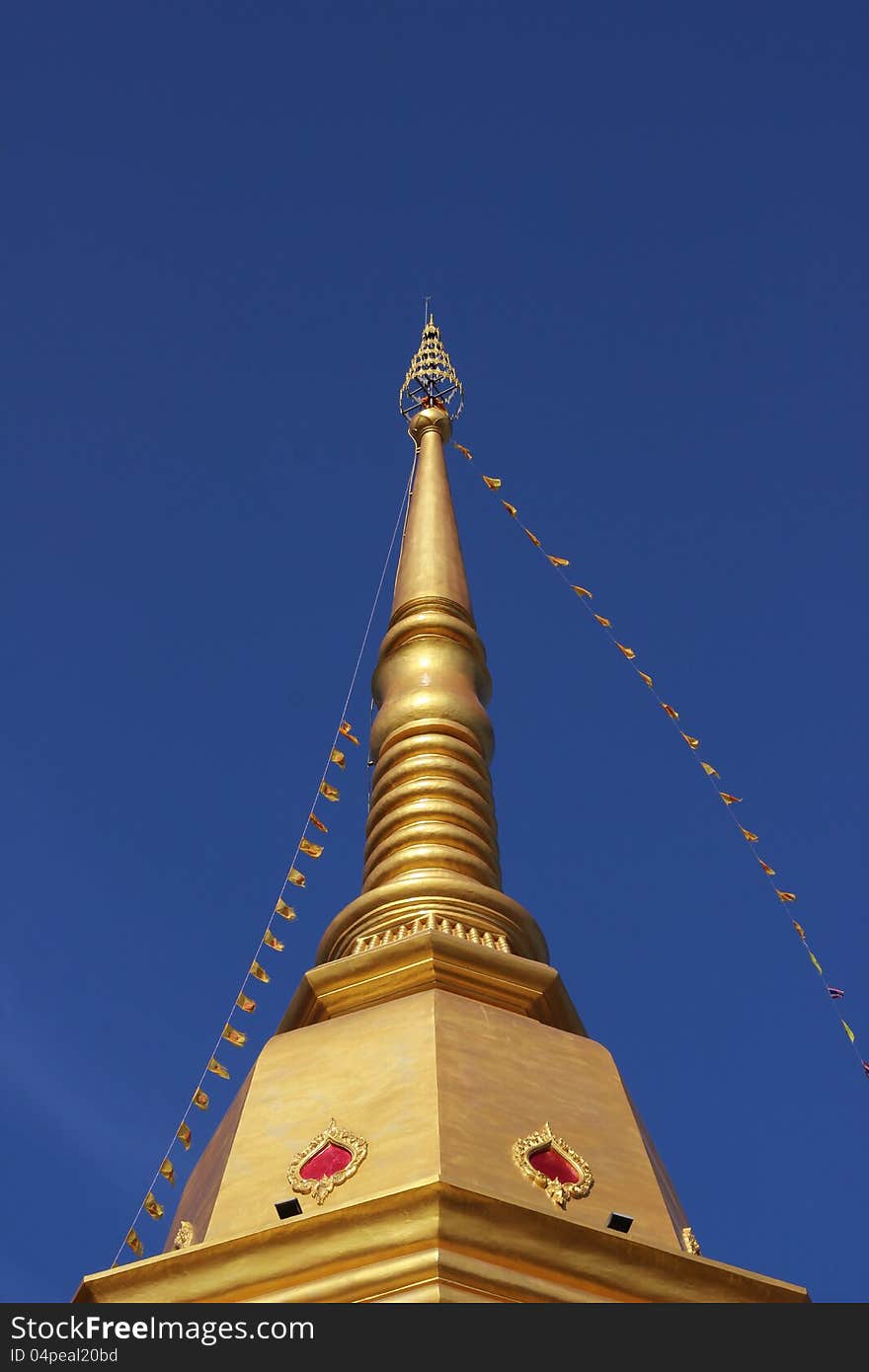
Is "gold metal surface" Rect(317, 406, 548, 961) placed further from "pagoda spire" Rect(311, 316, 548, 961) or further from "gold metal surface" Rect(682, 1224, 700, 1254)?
"gold metal surface" Rect(682, 1224, 700, 1254)

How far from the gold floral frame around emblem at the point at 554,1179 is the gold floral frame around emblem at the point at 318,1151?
2.18ft

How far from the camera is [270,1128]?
31.9 feet

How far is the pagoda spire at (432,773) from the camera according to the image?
11398 millimetres

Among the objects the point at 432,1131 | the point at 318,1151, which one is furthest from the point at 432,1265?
the point at 318,1151

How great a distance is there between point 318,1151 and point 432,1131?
53 cm

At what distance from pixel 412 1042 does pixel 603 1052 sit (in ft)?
3.66

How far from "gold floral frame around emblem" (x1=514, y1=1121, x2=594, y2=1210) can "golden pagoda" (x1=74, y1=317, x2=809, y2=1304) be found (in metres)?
0.01

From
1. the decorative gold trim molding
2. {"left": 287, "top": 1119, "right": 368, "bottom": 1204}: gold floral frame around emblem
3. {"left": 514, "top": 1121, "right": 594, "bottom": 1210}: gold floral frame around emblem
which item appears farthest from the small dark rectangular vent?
the decorative gold trim molding

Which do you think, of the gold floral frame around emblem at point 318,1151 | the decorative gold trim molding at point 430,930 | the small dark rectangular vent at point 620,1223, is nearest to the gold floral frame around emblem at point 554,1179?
the small dark rectangular vent at point 620,1223

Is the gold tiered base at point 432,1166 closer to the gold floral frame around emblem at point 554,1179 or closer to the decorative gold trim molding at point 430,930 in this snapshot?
the gold floral frame around emblem at point 554,1179

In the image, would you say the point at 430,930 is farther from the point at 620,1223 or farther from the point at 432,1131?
the point at 620,1223

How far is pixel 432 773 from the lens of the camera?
12.5 metres
